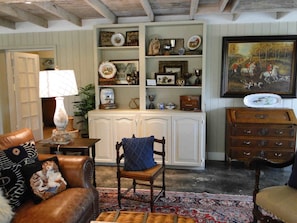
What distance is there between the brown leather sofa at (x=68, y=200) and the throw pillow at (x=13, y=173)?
0.27 ft

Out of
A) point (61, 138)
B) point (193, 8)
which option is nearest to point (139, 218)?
point (61, 138)

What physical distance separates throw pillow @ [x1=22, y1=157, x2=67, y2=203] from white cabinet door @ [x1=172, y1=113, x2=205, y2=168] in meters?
2.09

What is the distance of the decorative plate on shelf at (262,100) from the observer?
4089 mm

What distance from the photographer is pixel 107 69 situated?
4301mm

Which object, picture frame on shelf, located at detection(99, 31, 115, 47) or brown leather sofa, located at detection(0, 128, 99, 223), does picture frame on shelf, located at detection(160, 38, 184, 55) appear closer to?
picture frame on shelf, located at detection(99, 31, 115, 47)

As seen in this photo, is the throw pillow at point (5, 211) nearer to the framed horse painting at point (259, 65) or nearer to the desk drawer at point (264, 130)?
the desk drawer at point (264, 130)

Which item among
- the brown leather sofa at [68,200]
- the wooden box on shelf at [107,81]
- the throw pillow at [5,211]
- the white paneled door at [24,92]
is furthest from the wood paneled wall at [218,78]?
the white paneled door at [24,92]

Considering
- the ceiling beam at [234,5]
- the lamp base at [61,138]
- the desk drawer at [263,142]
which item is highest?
the ceiling beam at [234,5]

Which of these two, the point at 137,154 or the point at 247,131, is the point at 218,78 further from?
the point at 137,154

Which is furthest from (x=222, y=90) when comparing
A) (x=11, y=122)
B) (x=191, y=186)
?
(x=11, y=122)

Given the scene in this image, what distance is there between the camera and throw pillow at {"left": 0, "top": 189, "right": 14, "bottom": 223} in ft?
5.61

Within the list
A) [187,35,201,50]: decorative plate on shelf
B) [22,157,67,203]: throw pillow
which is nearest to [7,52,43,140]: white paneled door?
[187,35,201,50]: decorative plate on shelf

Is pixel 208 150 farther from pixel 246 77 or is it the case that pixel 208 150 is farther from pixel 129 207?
pixel 129 207

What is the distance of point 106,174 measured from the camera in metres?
3.88
